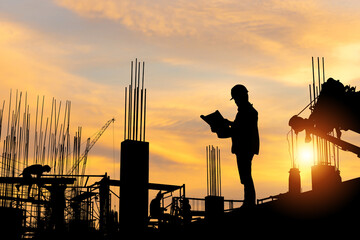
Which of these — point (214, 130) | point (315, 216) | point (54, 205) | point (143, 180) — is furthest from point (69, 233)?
point (315, 216)

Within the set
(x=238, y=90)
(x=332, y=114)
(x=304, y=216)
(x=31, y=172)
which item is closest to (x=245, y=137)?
(x=238, y=90)

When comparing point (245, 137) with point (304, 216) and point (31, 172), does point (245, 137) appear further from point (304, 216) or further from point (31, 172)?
point (31, 172)

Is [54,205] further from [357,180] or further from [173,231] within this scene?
[357,180]

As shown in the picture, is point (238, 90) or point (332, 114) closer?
point (238, 90)

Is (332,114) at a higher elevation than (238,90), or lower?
higher

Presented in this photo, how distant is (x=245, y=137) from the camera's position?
821 cm

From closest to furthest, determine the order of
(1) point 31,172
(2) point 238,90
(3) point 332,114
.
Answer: (2) point 238,90 → (3) point 332,114 → (1) point 31,172

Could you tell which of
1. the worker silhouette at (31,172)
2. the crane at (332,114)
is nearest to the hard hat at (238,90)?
the crane at (332,114)

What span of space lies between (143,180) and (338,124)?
465 centimetres

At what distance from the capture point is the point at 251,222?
7637mm

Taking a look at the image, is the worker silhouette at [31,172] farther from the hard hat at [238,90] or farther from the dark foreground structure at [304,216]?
the hard hat at [238,90]

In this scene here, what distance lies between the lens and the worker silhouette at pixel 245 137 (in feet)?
26.9

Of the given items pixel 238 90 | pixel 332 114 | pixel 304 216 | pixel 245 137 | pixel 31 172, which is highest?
pixel 332 114

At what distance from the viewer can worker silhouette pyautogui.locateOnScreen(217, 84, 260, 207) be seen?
821cm
